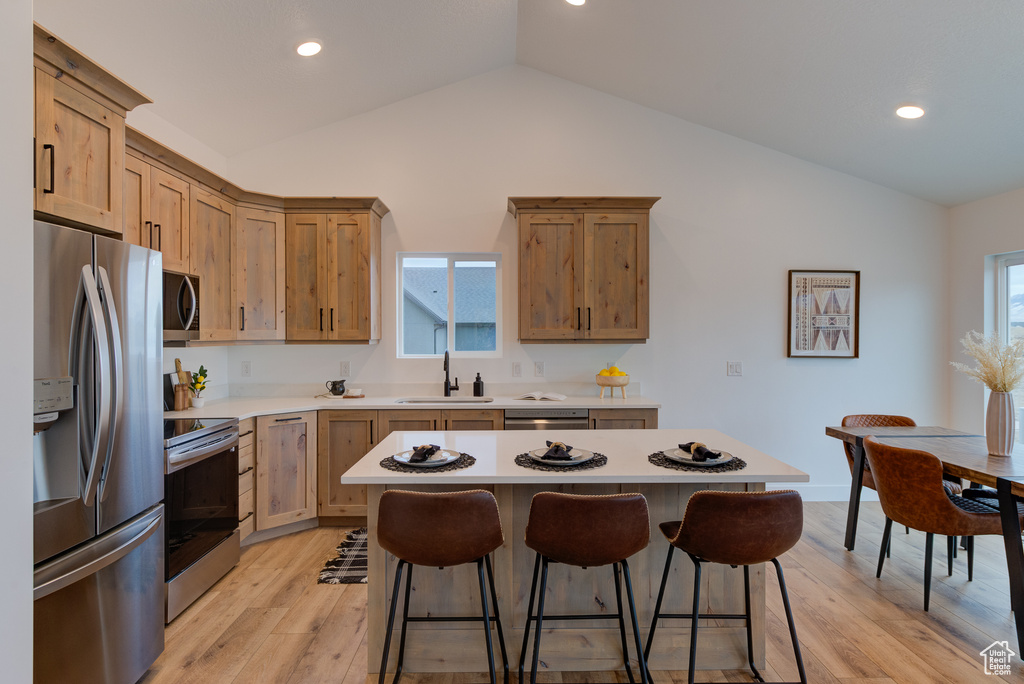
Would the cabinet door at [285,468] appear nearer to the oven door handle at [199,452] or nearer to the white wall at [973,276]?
the oven door handle at [199,452]

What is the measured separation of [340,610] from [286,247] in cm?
255

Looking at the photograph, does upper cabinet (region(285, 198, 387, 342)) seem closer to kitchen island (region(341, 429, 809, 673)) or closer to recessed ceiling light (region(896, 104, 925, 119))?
kitchen island (region(341, 429, 809, 673))

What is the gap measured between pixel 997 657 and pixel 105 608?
356 centimetres

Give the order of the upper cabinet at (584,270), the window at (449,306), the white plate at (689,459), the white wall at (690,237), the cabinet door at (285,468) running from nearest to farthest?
the white plate at (689,459)
the cabinet door at (285,468)
the upper cabinet at (584,270)
the white wall at (690,237)
the window at (449,306)

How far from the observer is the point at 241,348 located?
4.29 metres

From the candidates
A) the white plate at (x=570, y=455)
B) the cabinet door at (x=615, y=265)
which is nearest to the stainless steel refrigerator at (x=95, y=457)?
the white plate at (x=570, y=455)

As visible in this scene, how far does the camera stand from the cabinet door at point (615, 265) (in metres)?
4.01

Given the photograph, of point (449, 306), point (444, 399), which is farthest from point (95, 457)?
point (449, 306)

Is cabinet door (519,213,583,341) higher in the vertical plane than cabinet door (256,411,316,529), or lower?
higher

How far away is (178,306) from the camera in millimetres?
3049

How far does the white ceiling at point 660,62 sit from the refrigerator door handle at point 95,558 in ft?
7.70

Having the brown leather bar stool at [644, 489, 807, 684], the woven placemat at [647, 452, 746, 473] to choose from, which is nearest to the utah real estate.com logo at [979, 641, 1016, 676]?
the brown leather bar stool at [644, 489, 807, 684]

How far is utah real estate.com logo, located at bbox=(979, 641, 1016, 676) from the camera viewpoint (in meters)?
2.17

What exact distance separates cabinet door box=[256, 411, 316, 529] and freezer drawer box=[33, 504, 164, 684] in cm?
127
